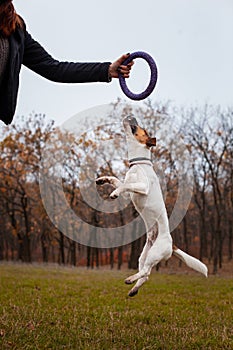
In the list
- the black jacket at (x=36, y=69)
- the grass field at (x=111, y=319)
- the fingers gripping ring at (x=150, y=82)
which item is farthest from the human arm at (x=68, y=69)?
the grass field at (x=111, y=319)

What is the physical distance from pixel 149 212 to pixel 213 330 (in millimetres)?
2530

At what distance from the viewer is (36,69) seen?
4.12 m

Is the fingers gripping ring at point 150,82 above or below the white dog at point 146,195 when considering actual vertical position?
above

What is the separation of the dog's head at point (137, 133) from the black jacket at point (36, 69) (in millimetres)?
872

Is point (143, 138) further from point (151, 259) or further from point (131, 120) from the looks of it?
point (151, 259)

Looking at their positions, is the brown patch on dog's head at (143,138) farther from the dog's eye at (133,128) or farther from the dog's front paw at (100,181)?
the dog's front paw at (100,181)

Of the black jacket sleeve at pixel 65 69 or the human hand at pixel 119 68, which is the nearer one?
the black jacket sleeve at pixel 65 69

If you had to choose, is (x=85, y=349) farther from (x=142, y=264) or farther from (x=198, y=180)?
(x=198, y=180)

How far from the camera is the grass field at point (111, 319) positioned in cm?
513

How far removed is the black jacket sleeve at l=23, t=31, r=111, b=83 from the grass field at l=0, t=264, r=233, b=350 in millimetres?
2903

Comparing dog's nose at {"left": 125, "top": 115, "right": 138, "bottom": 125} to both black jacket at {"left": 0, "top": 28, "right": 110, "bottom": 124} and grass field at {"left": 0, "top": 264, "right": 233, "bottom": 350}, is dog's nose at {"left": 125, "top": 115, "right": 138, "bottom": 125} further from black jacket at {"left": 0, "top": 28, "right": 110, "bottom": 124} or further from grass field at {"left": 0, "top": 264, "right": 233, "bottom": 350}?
grass field at {"left": 0, "top": 264, "right": 233, "bottom": 350}

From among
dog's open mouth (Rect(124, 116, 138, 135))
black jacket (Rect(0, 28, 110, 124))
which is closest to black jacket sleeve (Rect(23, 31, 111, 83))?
black jacket (Rect(0, 28, 110, 124))

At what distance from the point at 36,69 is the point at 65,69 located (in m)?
0.28

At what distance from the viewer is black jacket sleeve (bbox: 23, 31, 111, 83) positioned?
4.06 meters
